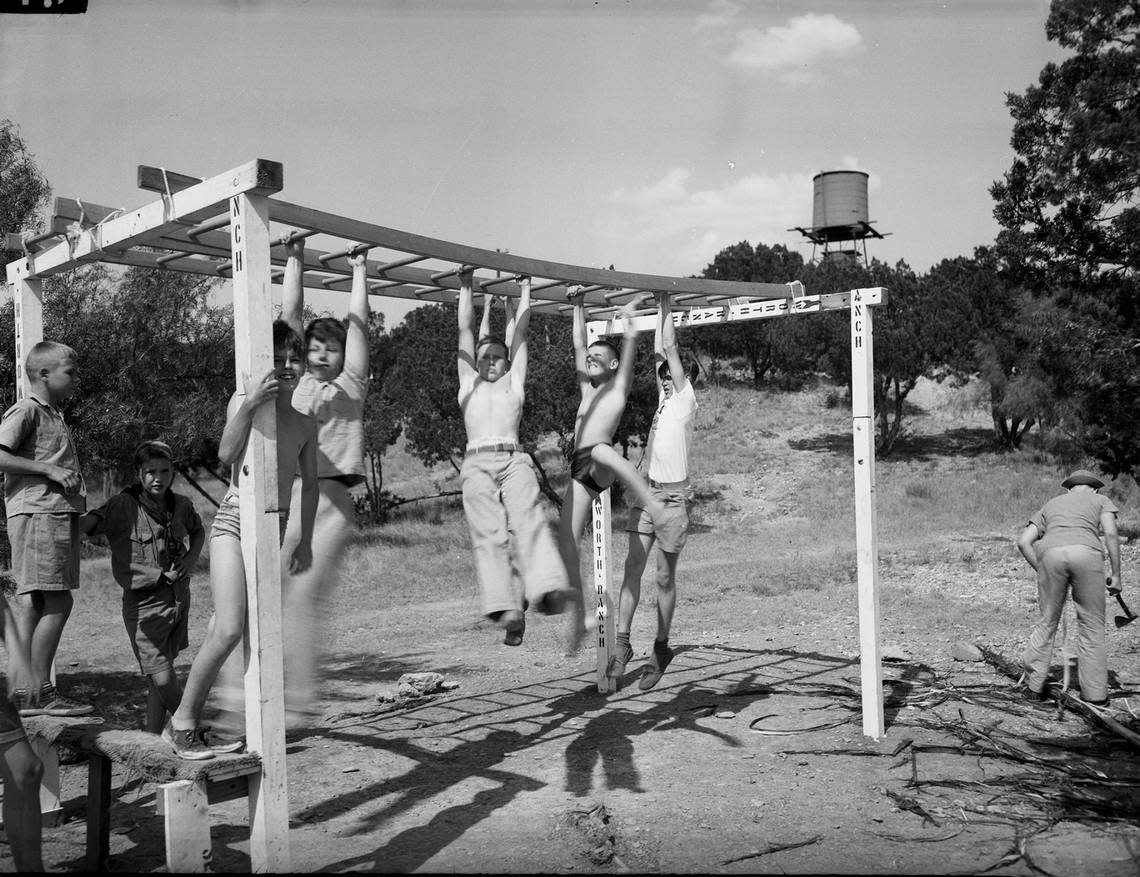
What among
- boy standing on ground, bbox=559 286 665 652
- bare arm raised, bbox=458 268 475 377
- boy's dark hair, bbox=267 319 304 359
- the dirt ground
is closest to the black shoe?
boy standing on ground, bbox=559 286 665 652

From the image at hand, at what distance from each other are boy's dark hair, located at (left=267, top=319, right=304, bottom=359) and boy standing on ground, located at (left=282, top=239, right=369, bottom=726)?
0.16ft

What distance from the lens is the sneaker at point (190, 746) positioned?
4141 mm

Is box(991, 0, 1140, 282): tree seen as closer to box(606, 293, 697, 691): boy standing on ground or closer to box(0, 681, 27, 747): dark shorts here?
box(606, 293, 697, 691): boy standing on ground

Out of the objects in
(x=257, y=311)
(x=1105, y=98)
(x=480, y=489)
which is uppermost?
(x=1105, y=98)

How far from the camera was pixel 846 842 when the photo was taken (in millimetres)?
5004

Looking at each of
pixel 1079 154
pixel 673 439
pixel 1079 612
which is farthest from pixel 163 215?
pixel 1079 154

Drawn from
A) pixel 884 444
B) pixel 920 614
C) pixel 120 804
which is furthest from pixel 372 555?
pixel 884 444

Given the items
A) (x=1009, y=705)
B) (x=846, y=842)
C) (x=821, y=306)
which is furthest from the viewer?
(x=1009, y=705)

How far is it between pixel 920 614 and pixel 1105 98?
837 cm

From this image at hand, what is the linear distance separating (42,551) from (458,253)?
2629 mm

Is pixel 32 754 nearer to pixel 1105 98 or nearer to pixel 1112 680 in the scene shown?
pixel 1112 680

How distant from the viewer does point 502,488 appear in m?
5.19

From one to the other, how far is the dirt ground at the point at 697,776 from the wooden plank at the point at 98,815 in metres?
0.15

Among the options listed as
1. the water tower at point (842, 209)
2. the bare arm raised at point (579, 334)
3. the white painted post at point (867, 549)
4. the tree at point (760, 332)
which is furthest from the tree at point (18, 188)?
the water tower at point (842, 209)
